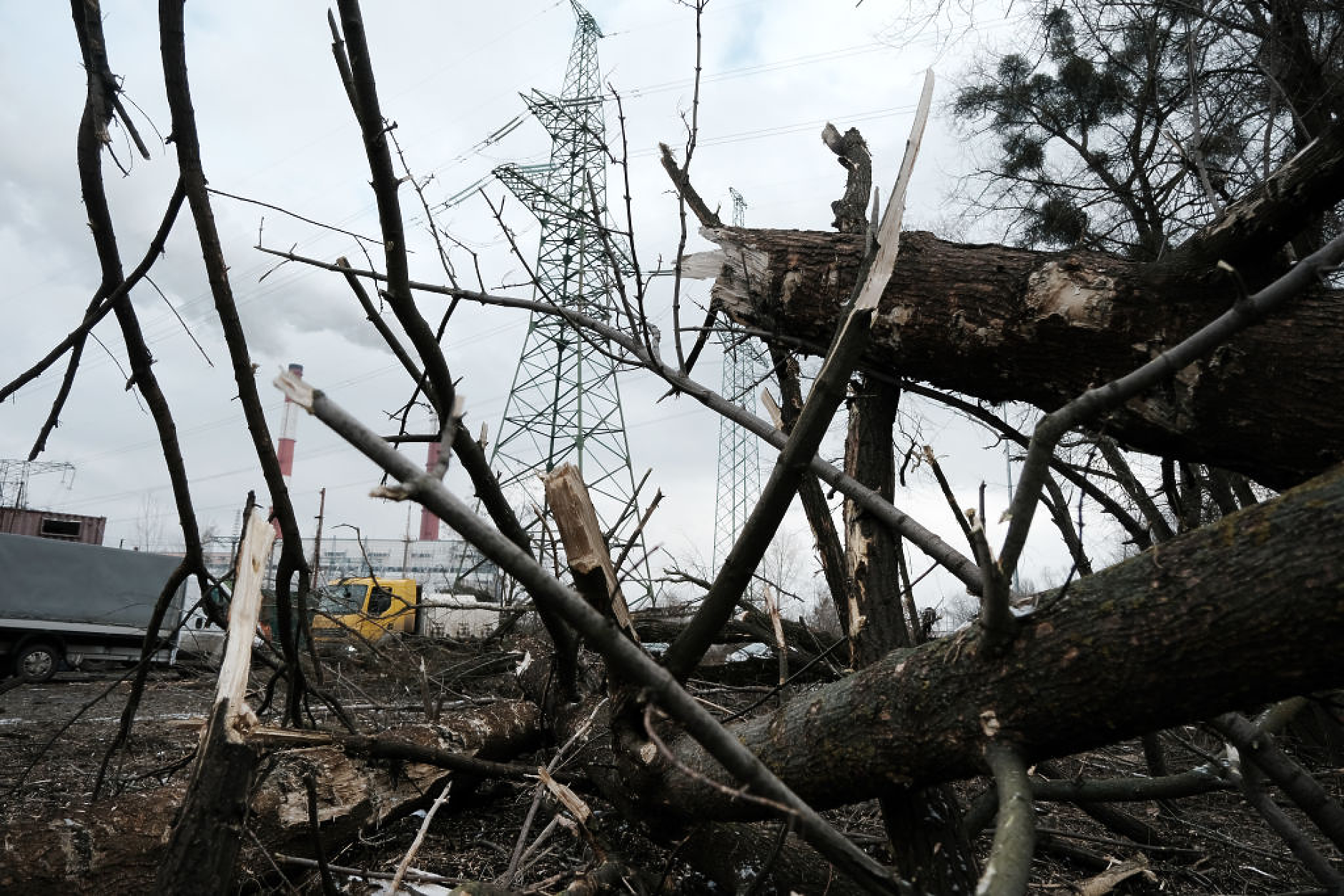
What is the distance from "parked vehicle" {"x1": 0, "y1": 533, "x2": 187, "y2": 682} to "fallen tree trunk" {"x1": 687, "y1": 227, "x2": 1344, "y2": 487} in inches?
379

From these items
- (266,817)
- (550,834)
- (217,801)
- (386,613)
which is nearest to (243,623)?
(217,801)

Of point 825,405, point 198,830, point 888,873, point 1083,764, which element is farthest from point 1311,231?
point 198,830

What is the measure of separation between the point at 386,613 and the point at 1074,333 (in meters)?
6.76

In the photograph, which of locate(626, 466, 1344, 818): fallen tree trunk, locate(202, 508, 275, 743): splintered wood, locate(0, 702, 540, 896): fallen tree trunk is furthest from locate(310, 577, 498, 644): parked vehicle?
locate(626, 466, 1344, 818): fallen tree trunk

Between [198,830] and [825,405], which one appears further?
[198,830]

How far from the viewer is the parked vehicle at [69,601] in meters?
10.0

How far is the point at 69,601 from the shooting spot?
10.5 m

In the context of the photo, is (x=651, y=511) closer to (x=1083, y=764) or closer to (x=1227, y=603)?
(x=1227, y=603)

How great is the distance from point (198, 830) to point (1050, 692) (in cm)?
154

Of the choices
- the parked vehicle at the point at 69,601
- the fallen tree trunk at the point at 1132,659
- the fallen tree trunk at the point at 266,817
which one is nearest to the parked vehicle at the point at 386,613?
the fallen tree trunk at the point at 266,817

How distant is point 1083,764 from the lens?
13.4 ft

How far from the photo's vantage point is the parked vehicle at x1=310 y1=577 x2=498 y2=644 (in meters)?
3.43

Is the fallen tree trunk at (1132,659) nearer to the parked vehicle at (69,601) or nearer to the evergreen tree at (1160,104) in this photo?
the evergreen tree at (1160,104)

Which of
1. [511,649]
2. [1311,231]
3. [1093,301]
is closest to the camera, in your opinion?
[1093,301]
